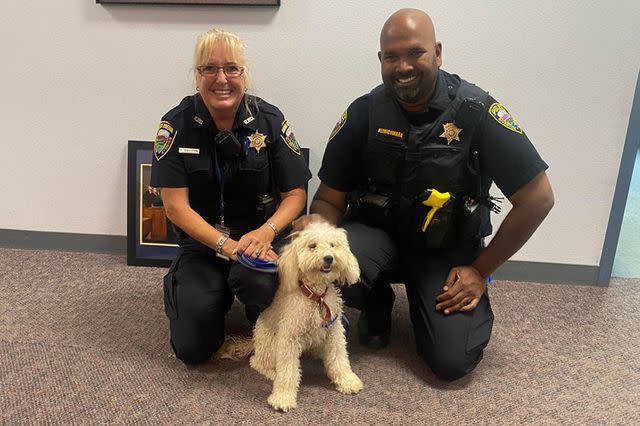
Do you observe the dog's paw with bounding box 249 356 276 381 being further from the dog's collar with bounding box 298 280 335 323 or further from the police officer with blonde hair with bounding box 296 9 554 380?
the police officer with blonde hair with bounding box 296 9 554 380

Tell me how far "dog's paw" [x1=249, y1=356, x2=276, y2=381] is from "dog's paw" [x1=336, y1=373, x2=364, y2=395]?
216 millimetres

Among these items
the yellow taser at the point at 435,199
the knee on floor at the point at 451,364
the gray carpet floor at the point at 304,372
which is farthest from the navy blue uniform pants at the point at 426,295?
the yellow taser at the point at 435,199

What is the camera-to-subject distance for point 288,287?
149 cm

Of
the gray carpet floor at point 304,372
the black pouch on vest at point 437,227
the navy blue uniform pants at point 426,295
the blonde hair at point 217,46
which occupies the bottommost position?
the gray carpet floor at point 304,372

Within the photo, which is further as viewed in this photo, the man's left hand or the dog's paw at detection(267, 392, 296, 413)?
the man's left hand

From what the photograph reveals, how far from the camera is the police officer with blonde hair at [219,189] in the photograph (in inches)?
64.6

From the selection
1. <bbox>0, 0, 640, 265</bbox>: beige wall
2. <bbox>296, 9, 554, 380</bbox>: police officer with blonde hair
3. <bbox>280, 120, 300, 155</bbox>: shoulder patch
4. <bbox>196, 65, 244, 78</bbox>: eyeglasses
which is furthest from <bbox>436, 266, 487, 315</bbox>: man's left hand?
<bbox>196, 65, 244, 78</bbox>: eyeglasses

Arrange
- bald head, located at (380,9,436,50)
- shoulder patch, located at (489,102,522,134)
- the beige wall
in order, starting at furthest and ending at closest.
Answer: the beige wall < shoulder patch, located at (489,102,522,134) < bald head, located at (380,9,436,50)

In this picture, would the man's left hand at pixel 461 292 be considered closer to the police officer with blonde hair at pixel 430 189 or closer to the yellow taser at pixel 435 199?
the police officer with blonde hair at pixel 430 189

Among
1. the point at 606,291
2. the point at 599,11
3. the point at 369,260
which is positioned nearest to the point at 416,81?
the point at 369,260

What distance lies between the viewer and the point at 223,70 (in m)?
1.64

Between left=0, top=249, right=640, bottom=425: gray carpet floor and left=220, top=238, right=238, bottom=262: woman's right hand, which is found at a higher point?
left=220, top=238, right=238, bottom=262: woman's right hand

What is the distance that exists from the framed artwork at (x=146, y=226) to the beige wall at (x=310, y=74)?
0.34ft

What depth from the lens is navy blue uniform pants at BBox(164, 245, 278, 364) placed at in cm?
161
